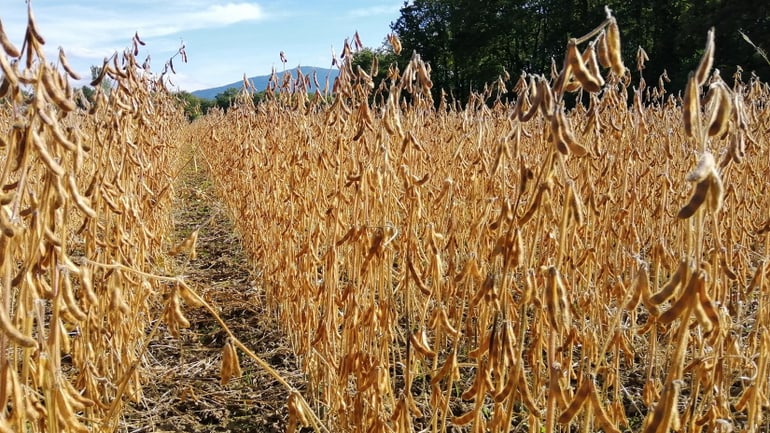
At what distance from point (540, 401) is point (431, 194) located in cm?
145

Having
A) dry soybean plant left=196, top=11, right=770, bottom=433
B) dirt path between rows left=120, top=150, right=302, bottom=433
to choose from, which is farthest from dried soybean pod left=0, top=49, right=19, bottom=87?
dry soybean plant left=196, top=11, right=770, bottom=433

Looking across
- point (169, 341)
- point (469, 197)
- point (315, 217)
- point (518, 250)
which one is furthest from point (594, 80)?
point (169, 341)

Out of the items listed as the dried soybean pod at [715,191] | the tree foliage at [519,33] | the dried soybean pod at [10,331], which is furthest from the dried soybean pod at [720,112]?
the tree foliage at [519,33]

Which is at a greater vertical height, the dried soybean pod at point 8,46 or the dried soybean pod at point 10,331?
the dried soybean pod at point 8,46

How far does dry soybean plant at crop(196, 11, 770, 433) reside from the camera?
0.99 m

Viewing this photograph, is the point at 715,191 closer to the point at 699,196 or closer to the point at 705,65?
the point at 699,196

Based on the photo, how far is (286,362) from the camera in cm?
284

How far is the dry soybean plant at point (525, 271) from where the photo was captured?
990mm

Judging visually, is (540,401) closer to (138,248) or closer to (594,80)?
(594,80)

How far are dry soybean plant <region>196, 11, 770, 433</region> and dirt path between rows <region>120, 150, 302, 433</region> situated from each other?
0.63 feet

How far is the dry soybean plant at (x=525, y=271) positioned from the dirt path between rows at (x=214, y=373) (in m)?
0.19

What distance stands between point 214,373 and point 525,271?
1980mm

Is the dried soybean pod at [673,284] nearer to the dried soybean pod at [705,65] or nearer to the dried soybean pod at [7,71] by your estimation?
the dried soybean pod at [705,65]

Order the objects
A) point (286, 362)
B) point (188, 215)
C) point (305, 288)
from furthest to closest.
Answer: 1. point (188, 215)
2. point (286, 362)
3. point (305, 288)
